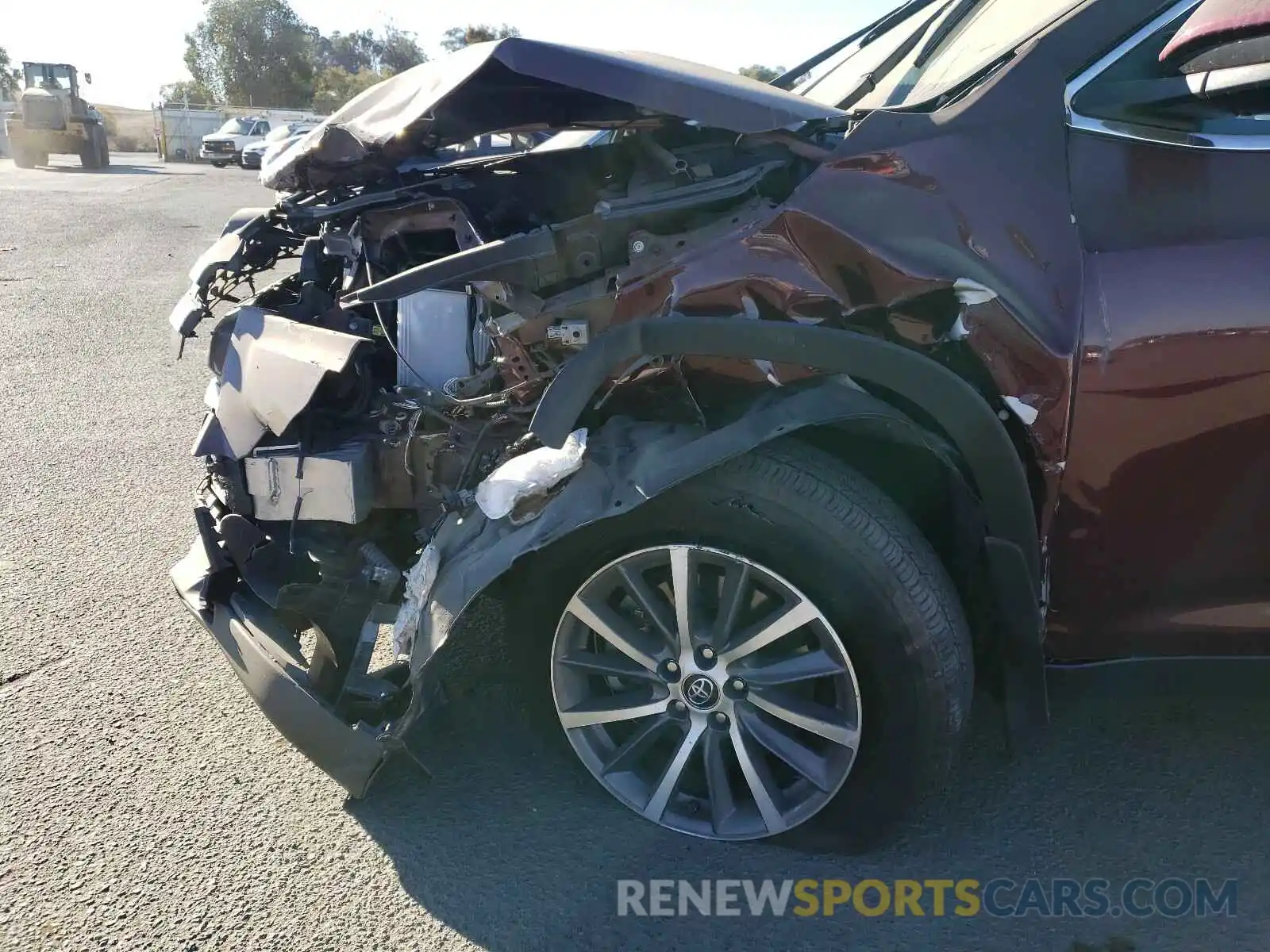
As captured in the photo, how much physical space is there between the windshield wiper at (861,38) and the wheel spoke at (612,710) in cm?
236

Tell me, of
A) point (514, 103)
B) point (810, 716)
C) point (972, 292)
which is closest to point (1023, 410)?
point (972, 292)

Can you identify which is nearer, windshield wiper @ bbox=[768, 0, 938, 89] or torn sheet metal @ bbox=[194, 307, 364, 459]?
torn sheet metal @ bbox=[194, 307, 364, 459]

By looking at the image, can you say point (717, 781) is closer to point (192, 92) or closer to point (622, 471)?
point (622, 471)

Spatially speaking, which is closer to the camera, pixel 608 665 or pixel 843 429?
pixel 843 429

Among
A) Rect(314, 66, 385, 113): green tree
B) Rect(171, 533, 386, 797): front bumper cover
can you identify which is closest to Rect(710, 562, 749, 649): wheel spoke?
Rect(171, 533, 386, 797): front bumper cover

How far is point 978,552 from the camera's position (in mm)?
2260

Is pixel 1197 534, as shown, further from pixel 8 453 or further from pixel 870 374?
pixel 8 453

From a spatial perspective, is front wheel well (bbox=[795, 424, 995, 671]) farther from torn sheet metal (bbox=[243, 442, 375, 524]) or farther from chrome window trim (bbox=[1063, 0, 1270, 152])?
torn sheet metal (bbox=[243, 442, 375, 524])

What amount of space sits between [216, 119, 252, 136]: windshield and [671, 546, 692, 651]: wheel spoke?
33.8 m

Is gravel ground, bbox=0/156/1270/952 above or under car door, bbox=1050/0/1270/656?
under

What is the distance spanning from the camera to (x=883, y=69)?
10.5ft

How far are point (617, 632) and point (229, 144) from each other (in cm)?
3313

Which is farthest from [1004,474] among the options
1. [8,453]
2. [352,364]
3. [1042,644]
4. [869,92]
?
[8,453]

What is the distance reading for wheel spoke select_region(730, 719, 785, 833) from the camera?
2.33 metres
